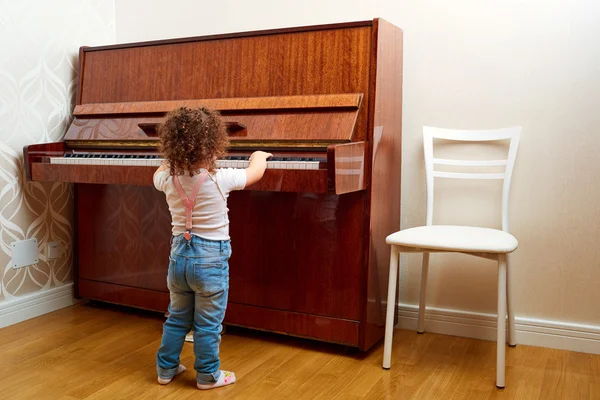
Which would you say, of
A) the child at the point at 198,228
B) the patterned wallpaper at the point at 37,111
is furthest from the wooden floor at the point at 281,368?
the patterned wallpaper at the point at 37,111

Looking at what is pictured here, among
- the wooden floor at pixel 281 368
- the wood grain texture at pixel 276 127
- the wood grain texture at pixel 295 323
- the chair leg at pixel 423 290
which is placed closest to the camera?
the wooden floor at pixel 281 368

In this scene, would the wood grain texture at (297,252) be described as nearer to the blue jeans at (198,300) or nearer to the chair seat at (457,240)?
the chair seat at (457,240)

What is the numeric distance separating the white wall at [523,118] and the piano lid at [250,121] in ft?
1.56

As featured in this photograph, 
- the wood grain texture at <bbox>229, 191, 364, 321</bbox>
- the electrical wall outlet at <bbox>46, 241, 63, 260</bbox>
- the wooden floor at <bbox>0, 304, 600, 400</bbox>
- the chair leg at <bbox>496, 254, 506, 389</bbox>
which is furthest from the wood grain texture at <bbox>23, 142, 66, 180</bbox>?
the chair leg at <bbox>496, 254, 506, 389</bbox>

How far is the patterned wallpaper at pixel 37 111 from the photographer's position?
276cm

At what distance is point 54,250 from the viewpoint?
3.03m

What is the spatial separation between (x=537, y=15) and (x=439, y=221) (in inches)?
35.7

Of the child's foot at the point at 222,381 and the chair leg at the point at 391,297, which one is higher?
the chair leg at the point at 391,297

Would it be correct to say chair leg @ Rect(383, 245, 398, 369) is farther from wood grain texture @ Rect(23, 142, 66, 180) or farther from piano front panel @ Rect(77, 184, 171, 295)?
wood grain texture @ Rect(23, 142, 66, 180)

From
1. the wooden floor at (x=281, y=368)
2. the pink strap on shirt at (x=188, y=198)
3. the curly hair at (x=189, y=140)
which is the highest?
the curly hair at (x=189, y=140)

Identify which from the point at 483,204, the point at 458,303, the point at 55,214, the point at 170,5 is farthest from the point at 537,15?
the point at 55,214

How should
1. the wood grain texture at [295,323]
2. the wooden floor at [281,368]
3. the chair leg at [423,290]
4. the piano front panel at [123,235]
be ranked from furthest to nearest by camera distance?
1. the piano front panel at [123,235]
2. the chair leg at [423,290]
3. the wood grain texture at [295,323]
4. the wooden floor at [281,368]

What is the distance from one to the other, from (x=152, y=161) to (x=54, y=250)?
940 mm

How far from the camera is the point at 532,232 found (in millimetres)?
2561
